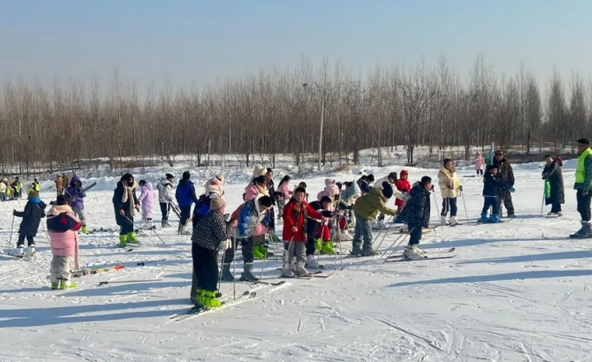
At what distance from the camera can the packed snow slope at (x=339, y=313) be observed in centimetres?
661

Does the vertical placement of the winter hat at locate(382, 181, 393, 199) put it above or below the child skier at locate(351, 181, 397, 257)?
above

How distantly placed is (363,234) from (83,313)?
17.8 feet

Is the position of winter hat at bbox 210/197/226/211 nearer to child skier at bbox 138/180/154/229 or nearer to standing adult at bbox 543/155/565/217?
child skier at bbox 138/180/154/229

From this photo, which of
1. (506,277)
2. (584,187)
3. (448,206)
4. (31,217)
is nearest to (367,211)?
(506,277)

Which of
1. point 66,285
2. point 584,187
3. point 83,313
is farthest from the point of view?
point 584,187

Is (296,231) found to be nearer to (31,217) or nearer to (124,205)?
(124,205)

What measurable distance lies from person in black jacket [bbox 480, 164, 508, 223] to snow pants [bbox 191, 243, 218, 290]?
9.59 meters

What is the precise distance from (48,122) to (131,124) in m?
7.26

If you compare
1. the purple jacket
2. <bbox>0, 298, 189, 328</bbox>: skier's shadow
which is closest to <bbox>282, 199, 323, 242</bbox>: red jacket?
<bbox>0, 298, 189, 328</bbox>: skier's shadow

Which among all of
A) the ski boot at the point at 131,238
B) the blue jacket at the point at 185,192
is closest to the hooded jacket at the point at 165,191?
the blue jacket at the point at 185,192

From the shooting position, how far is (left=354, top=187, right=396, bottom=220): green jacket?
11539 mm

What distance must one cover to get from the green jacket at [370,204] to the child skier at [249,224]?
8.12 feet

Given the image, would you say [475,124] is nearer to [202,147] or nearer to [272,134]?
[272,134]

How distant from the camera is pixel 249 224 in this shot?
9.69 meters
